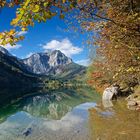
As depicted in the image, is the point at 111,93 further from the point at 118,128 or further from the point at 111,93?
the point at 118,128

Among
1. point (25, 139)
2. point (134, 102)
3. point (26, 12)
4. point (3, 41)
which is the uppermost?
point (26, 12)

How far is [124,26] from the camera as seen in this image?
12.4 metres

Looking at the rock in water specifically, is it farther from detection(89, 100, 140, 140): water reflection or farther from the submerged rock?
detection(89, 100, 140, 140): water reflection

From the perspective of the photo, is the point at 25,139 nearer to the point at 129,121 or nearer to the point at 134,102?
the point at 129,121

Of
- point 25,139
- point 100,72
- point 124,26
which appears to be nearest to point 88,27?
point 124,26

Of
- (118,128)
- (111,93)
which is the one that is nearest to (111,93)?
(111,93)

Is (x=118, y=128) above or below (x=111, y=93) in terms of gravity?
below

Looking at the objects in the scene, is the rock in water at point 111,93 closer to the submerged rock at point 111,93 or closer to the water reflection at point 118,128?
the submerged rock at point 111,93

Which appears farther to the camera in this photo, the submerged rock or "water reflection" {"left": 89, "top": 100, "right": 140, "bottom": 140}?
the submerged rock

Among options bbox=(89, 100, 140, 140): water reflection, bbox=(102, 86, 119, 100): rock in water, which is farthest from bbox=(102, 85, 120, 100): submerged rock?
bbox=(89, 100, 140, 140): water reflection

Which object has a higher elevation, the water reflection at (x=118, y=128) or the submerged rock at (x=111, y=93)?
the submerged rock at (x=111, y=93)

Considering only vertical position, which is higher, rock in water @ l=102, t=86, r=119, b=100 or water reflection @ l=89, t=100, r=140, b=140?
rock in water @ l=102, t=86, r=119, b=100

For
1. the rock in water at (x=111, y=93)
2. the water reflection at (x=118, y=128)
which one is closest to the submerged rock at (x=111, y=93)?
the rock in water at (x=111, y=93)

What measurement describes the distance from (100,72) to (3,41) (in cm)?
4435
